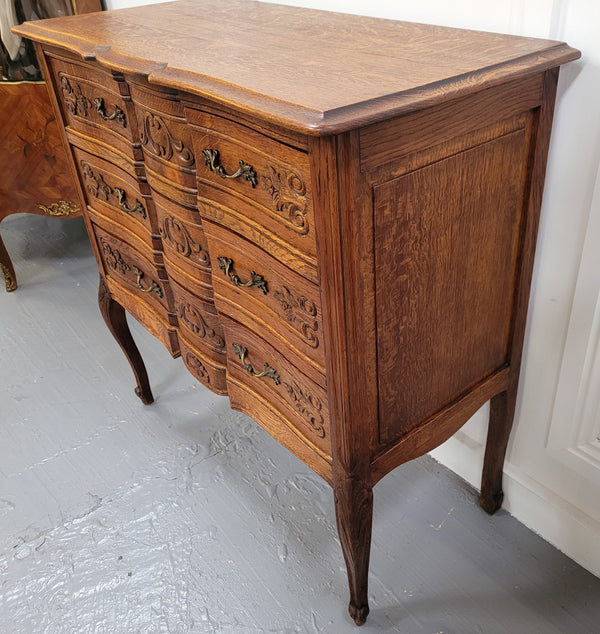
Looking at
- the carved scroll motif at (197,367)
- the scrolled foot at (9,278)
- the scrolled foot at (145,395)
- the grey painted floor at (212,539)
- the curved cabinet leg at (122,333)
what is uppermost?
the carved scroll motif at (197,367)

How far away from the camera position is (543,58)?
0.91 m

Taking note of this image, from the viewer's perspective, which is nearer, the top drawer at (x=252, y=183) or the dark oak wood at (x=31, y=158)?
the top drawer at (x=252, y=183)

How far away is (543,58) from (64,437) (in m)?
1.61

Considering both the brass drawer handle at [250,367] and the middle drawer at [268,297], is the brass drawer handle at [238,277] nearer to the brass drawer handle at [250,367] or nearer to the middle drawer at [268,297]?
the middle drawer at [268,297]

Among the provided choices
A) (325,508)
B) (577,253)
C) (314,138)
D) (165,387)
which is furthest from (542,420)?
(165,387)

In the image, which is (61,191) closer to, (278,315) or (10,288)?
(10,288)

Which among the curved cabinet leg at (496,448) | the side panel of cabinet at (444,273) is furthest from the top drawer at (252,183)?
the curved cabinet leg at (496,448)

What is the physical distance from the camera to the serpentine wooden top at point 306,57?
0.77 meters

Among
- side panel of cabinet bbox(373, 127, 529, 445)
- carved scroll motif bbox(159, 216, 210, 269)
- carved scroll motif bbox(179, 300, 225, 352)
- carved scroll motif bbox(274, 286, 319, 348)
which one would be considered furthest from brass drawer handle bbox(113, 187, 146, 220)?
side panel of cabinet bbox(373, 127, 529, 445)

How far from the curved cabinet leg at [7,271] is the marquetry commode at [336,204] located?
135cm

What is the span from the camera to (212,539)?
1.50 m

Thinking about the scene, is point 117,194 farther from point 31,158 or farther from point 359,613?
point 31,158

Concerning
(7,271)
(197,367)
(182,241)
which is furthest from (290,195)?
(7,271)

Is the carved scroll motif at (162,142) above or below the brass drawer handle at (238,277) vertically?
above
